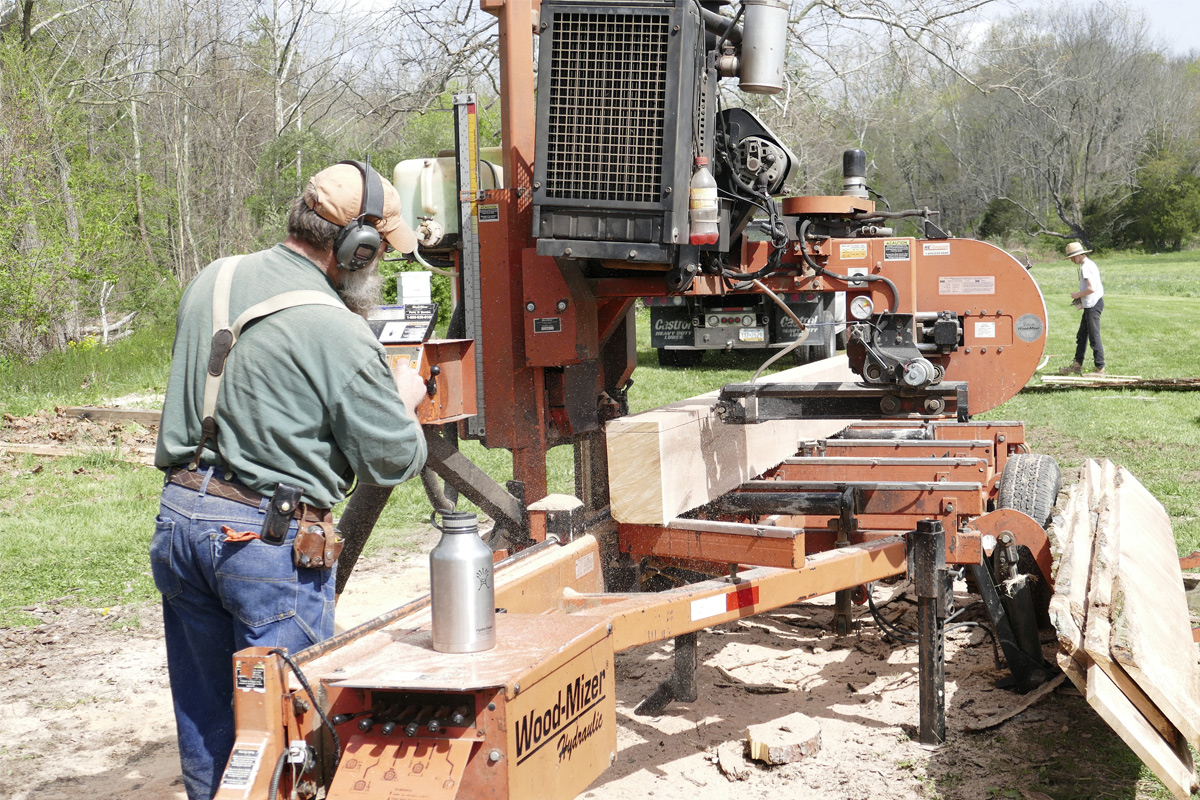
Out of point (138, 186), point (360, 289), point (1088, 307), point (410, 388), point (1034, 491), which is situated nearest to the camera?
point (360, 289)

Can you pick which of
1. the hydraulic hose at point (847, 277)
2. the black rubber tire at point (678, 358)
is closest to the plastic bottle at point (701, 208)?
the hydraulic hose at point (847, 277)

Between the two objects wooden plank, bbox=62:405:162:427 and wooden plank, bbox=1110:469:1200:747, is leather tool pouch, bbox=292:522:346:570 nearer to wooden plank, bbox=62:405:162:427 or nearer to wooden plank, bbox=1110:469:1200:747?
wooden plank, bbox=1110:469:1200:747

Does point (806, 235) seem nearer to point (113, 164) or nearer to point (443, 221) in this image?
point (443, 221)

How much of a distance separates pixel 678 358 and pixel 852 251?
11.5 m

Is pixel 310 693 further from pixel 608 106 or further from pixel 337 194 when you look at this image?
pixel 608 106

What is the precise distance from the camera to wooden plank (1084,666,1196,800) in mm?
3186

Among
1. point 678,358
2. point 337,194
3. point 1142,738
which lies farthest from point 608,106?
point 678,358

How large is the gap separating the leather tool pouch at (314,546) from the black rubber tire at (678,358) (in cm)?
1339

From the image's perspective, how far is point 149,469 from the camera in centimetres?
961

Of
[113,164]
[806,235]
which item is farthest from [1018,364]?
[113,164]

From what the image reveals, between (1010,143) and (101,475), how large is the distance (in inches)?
2112

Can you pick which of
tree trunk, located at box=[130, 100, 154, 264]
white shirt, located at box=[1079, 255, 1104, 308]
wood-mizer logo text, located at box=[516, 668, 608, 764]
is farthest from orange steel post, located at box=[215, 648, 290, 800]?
tree trunk, located at box=[130, 100, 154, 264]

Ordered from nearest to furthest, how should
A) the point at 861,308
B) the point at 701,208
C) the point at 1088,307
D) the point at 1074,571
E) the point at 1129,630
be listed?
1. the point at 1129,630
2. the point at 701,208
3. the point at 1074,571
4. the point at 861,308
5. the point at 1088,307

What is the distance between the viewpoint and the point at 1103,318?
21984 mm
